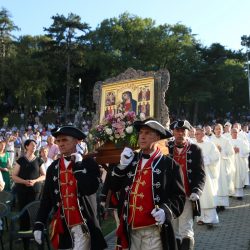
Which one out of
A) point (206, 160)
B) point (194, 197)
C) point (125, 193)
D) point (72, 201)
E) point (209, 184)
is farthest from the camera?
point (206, 160)

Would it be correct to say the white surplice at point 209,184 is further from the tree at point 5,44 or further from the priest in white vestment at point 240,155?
the tree at point 5,44

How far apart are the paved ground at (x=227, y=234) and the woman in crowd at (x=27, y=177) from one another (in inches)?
61.6

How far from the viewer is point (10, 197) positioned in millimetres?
8703

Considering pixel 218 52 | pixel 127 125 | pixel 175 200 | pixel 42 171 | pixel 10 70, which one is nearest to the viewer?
pixel 175 200

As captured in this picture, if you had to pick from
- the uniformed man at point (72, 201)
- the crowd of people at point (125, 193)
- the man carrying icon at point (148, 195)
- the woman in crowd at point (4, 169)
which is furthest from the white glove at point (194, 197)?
the woman in crowd at point (4, 169)

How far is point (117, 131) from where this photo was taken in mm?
7082

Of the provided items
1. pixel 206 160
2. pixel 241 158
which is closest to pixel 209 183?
pixel 206 160

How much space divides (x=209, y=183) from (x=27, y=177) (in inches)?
139

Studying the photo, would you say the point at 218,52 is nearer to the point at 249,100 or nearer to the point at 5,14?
the point at 249,100

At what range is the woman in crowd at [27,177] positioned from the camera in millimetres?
8211

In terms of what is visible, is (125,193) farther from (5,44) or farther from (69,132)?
(5,44)

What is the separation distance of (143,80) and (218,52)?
175ft

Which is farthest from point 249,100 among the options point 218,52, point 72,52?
point 72,52

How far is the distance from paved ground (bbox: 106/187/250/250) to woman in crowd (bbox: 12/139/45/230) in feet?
5.14
